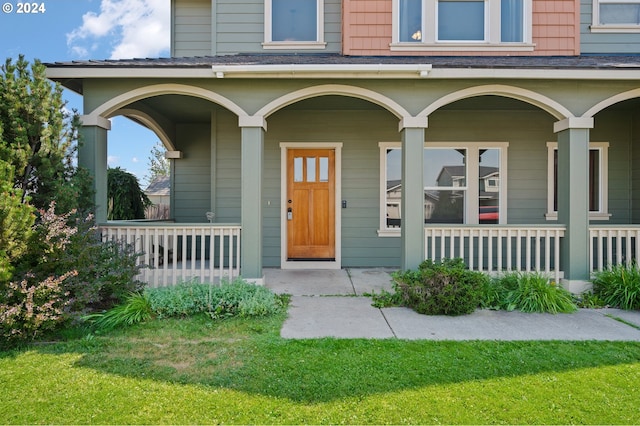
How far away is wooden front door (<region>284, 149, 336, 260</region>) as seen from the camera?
703 cm

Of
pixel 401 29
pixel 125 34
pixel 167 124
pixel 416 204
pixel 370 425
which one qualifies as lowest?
pixel 370 425

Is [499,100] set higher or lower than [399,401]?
higher

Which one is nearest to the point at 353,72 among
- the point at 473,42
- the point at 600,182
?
the point at 473,42

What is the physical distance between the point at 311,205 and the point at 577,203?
13.8 ft

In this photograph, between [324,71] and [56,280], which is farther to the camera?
[324,71]

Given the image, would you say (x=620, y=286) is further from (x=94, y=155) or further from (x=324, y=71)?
(x=94, y=155)

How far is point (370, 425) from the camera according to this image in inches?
87.7

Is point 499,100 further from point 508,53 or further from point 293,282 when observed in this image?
point 293,282

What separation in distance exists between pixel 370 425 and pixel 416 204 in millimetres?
3396

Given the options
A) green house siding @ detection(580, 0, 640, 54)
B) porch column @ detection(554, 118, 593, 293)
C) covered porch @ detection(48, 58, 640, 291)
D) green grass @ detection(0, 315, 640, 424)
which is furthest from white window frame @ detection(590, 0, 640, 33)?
green grass @ detection(0, 315, 640, 424)

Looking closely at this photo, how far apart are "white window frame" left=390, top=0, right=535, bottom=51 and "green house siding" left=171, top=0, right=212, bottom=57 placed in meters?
3.70

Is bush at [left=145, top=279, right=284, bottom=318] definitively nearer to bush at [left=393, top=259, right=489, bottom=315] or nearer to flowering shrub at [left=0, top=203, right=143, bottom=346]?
flowering shrub at [left=0, top=203, right=143, bottom=346]

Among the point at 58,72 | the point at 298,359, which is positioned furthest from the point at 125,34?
the point at 298,359

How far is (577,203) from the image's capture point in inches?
202
